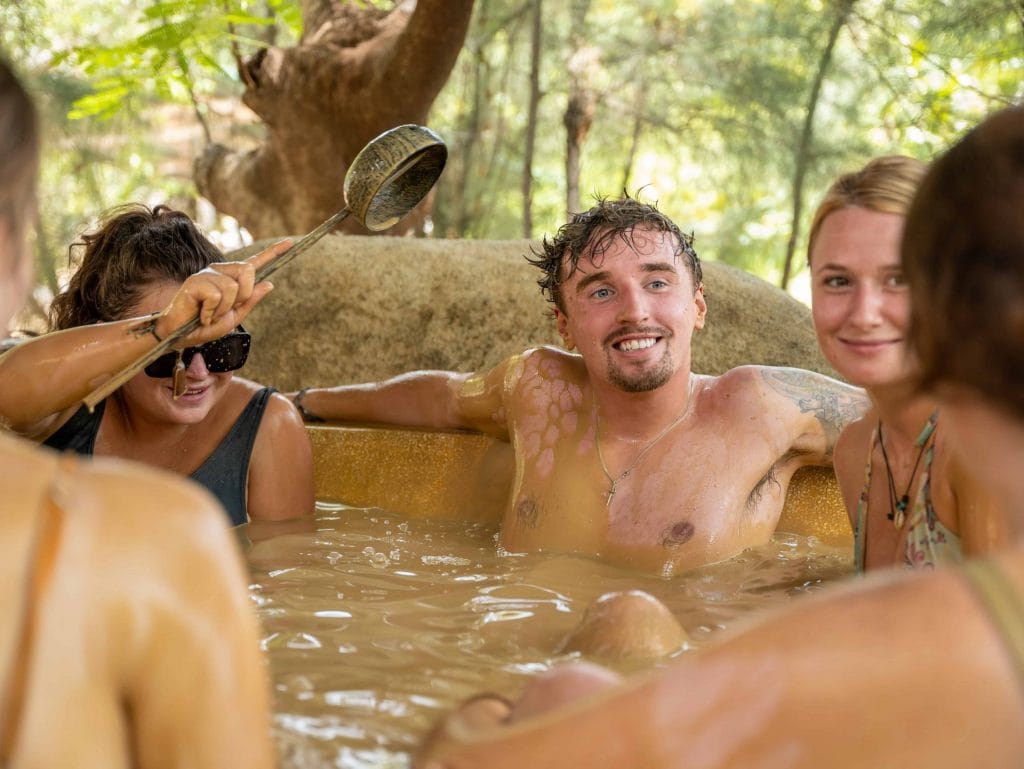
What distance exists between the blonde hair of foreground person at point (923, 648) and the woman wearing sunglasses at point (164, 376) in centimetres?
215

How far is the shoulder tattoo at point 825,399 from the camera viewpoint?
3.80 metres

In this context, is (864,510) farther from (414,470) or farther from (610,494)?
(414,470)

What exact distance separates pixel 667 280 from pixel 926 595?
2.73 m

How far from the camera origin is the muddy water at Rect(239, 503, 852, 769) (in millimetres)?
2193

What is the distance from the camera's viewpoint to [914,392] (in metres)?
1.30

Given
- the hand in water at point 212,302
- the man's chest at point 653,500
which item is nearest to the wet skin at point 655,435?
the man's chest at point 653,500

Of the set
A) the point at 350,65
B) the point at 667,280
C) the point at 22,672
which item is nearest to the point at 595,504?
the point at 667,280

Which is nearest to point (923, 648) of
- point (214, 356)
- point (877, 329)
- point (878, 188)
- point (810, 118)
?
point (877, 329)

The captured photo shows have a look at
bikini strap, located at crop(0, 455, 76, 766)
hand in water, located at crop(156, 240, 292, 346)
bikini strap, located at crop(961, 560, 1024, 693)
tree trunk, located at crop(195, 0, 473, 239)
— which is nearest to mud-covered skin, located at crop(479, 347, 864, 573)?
hand in water, located at crop(156, 240, 292, 346)

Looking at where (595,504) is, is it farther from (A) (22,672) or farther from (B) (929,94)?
(B) (929,94)

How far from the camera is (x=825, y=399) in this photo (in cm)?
383

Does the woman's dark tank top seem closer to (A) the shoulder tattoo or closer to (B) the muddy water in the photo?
(B) the muddy water

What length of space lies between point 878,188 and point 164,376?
2125 millimetres

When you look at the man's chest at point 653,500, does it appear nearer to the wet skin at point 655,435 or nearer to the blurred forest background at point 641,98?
the wet skin at point 655,435
